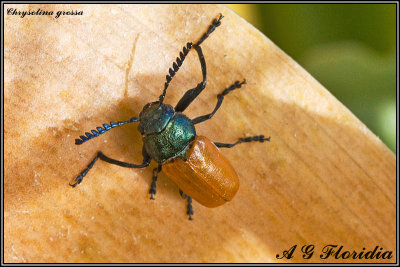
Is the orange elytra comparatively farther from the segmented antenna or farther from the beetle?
the segmented antenna

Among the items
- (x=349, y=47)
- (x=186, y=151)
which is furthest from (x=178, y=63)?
(x=349, y=47)

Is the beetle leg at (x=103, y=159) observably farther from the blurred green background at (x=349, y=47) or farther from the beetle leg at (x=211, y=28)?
the blurred green background at (x=349, y=47)

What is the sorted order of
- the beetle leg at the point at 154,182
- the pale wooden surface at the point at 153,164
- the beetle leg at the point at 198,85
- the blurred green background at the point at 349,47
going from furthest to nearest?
the blurred green background at the point at 349,47, the beetle leg at the point at 154,182, the beetle leg at the point at 198,85, the pale wooden surface at the point at 153,164

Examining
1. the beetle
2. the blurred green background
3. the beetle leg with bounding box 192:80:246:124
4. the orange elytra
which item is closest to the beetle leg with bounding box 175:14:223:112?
the beetle

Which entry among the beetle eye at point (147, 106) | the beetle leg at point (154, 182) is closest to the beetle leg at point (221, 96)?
the beetle eye at point (147, 106)

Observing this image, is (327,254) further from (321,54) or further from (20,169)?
(20,169)

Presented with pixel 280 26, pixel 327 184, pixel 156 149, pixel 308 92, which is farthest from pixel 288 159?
pixel 280 26

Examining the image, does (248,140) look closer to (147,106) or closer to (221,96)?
(221,96)
